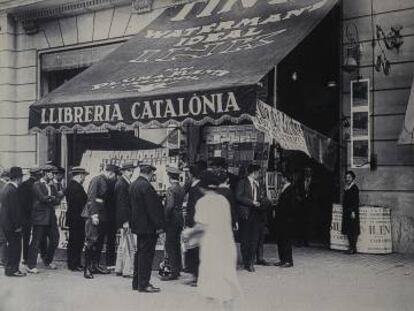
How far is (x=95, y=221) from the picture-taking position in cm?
1064

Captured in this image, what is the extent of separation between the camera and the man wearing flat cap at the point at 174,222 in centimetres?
1036

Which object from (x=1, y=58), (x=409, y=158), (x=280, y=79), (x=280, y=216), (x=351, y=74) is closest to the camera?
(x=280, y=216)

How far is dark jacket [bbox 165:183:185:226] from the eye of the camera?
1042 centimetres

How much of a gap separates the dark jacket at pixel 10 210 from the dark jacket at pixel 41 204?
0.58 metres

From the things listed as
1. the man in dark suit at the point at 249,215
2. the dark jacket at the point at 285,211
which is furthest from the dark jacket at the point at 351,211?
the man in dark suit at the point at 249,215

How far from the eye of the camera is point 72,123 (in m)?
12.5

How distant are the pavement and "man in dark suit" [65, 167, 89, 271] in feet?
0.90

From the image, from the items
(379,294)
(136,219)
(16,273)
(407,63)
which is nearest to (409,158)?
(407,63)

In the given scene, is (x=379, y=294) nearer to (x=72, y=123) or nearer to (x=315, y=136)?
(x=315, y=136)

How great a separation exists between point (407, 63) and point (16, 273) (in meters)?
7.96

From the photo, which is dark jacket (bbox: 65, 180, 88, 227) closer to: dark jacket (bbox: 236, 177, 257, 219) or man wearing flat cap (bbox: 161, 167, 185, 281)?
man wearing flat cap (bbox: 161, 167, 185, 281)

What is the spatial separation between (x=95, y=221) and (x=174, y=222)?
4.23 feet

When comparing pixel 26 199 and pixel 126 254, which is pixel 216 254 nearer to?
pixel 126 254

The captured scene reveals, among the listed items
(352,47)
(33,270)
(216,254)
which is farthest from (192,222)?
(352,47)
